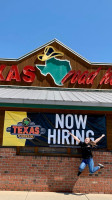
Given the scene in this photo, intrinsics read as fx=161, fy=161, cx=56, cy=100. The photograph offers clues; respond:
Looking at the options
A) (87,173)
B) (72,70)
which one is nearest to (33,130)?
(87,173)

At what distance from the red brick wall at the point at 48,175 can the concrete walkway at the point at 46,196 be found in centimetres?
23

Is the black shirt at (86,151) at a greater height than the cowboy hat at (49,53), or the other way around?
the cowboy hat at (49,53)

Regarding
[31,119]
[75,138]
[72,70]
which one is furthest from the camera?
[72,70]

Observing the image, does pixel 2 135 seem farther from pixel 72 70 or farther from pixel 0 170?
pixel 72 70

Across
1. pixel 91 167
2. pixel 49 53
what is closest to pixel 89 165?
pixel 91 167

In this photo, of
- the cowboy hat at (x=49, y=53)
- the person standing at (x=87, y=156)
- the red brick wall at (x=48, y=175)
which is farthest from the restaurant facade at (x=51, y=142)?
the cowboy hat at (x=49, y=53)

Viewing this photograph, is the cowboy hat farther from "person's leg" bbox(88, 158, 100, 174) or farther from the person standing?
"person's leg" bbox(88, 158, 100, 174)

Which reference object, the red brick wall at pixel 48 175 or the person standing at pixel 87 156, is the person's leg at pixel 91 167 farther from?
the red brick wall at pixel 48 175

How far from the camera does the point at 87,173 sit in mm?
6559

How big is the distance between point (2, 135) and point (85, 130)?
347 cm

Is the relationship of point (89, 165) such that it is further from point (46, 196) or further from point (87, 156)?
point (46, 196)

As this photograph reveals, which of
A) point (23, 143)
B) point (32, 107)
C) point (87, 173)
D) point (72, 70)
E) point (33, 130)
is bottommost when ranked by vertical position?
point (87, 173)

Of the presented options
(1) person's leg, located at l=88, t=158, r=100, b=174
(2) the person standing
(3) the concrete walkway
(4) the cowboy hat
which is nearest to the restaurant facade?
(3) the concrete walkway

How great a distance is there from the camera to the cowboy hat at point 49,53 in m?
10.1
